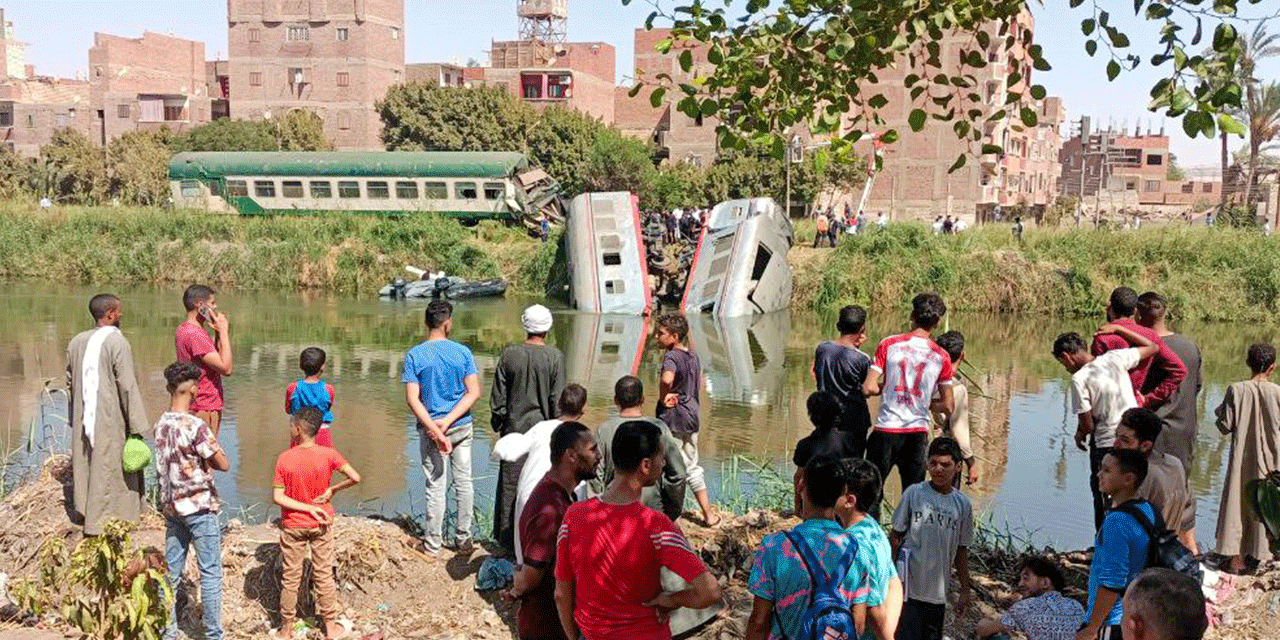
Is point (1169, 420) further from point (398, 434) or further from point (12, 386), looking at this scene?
point (12, 386)

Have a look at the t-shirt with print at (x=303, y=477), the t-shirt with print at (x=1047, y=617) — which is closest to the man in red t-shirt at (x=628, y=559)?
the t-shirt with print at (x=303, y=477)

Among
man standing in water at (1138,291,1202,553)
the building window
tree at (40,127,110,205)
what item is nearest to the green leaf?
man standing in water at (1138,291,1202,553)

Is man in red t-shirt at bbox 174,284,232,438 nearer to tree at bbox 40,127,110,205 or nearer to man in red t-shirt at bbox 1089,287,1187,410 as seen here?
man in red t-shirt at bbox 1089,287,1187,410

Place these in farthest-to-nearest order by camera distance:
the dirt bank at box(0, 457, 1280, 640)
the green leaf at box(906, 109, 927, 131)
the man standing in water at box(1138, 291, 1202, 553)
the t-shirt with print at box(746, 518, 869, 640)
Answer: the man standing in water at box(1138, 291, 1202, 553)
the green leaf at box(906, 109, 927, 131)
the dirt bank at box(0, 457, 1280, 640)
the t-shirt with print at box(746, 518, 869, 640)

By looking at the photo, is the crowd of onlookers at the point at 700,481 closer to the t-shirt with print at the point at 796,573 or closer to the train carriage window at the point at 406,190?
the t-shirt with print at the point at 796,573

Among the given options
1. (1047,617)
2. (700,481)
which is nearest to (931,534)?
(1047,617)

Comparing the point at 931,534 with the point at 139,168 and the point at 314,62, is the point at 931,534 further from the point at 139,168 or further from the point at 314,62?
the point at 314,62

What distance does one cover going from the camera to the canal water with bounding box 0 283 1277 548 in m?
9.37

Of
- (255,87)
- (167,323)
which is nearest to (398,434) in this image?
(167,323)

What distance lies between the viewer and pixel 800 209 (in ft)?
149

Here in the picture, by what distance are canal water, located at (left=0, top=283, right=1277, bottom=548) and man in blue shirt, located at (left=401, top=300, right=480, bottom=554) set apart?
1536 mm

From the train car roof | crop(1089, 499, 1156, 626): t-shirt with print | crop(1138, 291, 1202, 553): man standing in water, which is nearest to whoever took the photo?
crop(1089, 499, 1156, 626): t-shirt with print

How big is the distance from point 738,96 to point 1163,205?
64672 millimetres

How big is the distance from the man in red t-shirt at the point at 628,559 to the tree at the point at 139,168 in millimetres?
41924
